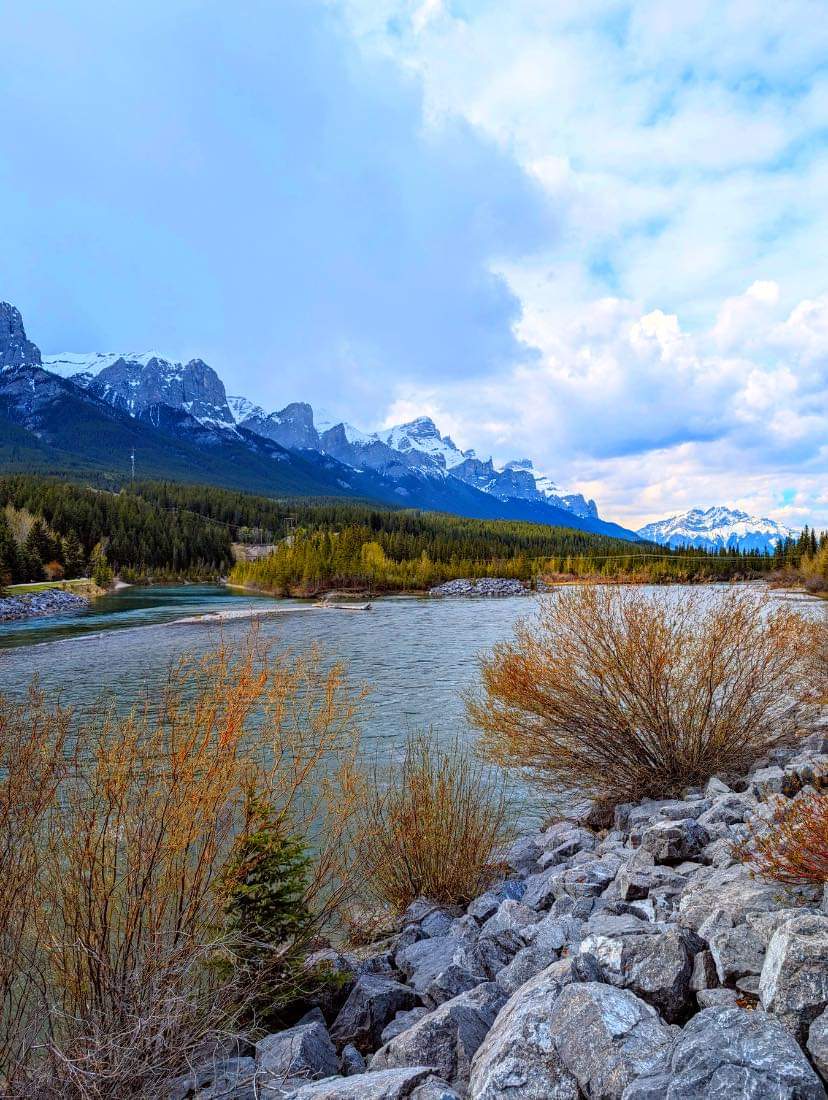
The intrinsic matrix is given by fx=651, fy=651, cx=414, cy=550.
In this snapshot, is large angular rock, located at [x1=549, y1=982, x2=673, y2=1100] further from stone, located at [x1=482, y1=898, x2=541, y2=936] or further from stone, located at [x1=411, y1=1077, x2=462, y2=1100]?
stone, located at [x1=482, y1=898, x2=541, y2=936]

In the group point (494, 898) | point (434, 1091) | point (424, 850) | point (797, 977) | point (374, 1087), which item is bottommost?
point (494, 898)

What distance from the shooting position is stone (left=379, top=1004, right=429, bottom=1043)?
19.6ft

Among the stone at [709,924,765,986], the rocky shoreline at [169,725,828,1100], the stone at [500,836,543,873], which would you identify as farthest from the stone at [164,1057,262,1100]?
the stone at [500,836,543,873]

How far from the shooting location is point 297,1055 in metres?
5.41

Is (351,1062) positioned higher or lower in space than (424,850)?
lower

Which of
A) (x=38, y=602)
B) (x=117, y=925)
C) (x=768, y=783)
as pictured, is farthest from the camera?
(x=38, y=602)

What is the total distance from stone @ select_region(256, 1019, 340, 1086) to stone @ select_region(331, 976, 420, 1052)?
376 mm

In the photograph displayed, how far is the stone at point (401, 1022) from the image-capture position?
5977 millimetres

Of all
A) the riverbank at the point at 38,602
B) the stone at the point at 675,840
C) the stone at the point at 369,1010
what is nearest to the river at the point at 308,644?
the riverbank at the point at 38,602

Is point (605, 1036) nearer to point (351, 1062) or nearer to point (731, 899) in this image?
point (731, 899)

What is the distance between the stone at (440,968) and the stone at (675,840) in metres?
2.86

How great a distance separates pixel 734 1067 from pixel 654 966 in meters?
1.34

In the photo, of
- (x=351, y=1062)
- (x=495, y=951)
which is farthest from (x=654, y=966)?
(x=351, y=1062)

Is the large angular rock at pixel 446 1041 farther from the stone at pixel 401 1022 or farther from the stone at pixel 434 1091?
the stone at pixel 401 1022
